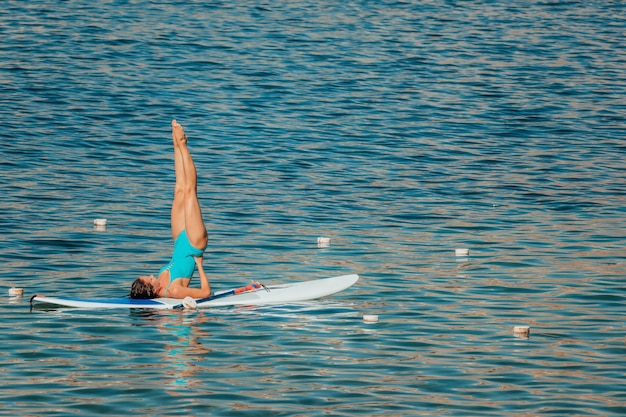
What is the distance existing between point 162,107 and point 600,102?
12387mm

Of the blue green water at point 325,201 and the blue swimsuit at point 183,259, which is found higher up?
the blue swimsuit at point 183,259

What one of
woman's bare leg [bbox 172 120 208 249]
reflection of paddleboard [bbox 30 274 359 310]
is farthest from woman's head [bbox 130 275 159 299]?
woman's bare leg [bbox 172 120 208 249]

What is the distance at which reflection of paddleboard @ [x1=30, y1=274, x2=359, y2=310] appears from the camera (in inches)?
606

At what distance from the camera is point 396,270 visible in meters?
18.0

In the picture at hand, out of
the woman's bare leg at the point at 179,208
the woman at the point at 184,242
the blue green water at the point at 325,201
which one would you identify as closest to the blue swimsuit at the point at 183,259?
the woman at the point at 184,242

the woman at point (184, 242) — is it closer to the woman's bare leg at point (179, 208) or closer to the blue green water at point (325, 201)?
the woman's bare leg at point (179, 208)

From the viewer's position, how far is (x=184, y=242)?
1617cm

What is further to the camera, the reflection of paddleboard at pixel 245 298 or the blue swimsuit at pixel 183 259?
the blue swimsuit at pixel 183 259

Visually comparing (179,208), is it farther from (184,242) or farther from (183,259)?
(183,259)

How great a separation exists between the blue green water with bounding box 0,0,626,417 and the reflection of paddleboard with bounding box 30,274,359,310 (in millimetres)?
156

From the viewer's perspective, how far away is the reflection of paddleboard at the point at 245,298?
1539 cm

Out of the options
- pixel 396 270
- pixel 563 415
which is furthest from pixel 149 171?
pixel 563 415

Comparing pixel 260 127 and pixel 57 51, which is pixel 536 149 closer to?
pixel 260 127

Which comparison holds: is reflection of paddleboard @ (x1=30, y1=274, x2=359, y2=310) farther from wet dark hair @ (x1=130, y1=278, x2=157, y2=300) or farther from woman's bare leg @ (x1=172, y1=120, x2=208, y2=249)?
woman's bare leg @ (x1=172, y1=120, x2=208, y2=249)
